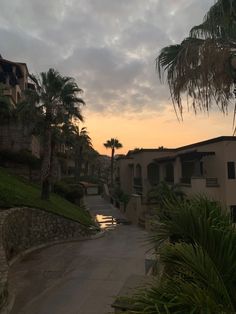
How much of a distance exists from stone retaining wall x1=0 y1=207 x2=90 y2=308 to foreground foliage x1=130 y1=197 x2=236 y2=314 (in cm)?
766

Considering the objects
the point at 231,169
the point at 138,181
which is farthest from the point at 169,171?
the point at 231,169

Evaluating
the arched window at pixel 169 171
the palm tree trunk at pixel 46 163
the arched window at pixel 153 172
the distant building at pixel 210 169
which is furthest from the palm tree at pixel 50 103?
the arched window at pixel 153 172

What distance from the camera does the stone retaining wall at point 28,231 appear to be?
1463cm

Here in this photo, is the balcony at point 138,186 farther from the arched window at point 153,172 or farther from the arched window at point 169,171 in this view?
the arched window at point 169,171

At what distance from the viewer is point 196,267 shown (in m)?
3.14

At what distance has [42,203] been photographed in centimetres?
2409

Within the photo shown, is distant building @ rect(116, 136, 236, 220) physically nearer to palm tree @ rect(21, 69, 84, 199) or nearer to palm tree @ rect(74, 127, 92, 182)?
palm tree @ rect(21, 69, 84, 199)

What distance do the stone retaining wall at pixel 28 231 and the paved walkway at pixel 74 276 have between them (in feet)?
2.72

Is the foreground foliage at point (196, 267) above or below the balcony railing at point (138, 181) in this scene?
below

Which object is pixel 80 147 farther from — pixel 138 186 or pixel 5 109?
pixel 5 109

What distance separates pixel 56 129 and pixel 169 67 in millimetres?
21911

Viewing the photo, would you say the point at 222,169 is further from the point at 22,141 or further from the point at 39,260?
the point at 22,141

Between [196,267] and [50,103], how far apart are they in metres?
24.1

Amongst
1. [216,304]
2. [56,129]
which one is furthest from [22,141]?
[216,304]
